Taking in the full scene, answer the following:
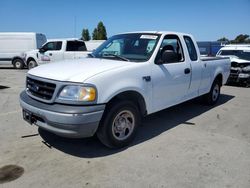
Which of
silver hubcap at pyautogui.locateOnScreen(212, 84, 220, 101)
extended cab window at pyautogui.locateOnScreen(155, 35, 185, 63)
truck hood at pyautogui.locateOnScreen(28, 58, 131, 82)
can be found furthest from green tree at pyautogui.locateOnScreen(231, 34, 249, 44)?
truck hood at pyautogui.locateOnScreen(28, 58, 131, 82)

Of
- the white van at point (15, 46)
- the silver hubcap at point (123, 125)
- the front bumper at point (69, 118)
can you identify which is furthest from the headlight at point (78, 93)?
the white van at point (15, 46)

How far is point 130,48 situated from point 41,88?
1.87 m

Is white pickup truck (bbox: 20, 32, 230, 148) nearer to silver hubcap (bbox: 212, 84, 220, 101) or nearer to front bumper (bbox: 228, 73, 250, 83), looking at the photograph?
silver hubcap (bbox: 212, 84, 220, 101)

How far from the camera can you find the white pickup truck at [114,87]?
131 inches

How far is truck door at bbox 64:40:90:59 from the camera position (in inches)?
531

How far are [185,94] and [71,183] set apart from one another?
10.5 ft

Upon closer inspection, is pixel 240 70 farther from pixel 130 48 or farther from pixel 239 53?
pixel 130 48

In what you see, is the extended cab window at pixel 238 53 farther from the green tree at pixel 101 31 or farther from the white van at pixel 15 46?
the green tree at pixel 101 31

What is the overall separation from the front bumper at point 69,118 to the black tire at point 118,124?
202 mm

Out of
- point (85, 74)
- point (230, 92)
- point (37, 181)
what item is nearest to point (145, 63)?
point (85, 74)

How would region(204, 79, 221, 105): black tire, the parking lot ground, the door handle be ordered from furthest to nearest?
region(204, 79, 221, 105): black tire → the door handle → the parking lot ground

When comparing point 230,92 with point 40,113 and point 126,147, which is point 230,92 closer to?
point 126,147

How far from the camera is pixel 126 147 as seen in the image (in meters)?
4.05

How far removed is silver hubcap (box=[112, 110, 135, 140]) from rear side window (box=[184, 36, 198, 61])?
2.28 meters
